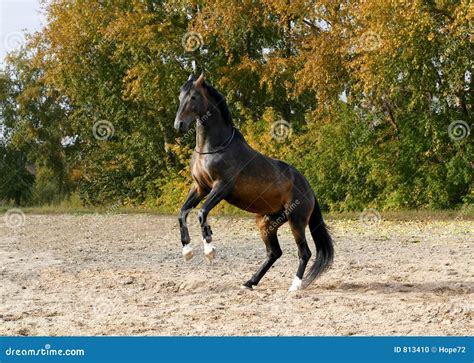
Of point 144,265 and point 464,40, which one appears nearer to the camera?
point 144,265

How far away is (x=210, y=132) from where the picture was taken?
8.46 metres

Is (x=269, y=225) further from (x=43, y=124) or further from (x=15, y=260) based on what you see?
(x=43, y=124)

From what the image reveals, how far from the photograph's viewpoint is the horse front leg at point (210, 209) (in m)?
7.87

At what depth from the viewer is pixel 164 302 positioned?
8.55 m

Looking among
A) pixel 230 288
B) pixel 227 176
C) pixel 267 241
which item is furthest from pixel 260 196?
pixel 230 288

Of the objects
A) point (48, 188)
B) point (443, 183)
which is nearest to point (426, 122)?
point (443, 183)

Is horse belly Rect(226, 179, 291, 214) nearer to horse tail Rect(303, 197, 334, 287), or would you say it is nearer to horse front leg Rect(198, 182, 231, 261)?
horse front leg Rect(198, 182, 231, 261)

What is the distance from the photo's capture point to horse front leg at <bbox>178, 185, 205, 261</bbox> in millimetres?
7969

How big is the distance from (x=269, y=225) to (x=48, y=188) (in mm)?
27492

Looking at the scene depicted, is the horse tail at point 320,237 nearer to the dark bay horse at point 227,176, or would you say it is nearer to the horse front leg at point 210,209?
the dark bay horse at point 227,176

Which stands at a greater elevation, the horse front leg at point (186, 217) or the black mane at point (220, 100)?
the black mane at point (220, 100)

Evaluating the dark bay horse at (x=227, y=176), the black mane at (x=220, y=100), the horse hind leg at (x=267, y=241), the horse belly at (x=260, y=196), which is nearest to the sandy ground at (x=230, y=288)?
the horse hind leg at (x=267, y=241)

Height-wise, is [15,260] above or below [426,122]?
below

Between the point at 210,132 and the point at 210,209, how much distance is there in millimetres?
844
